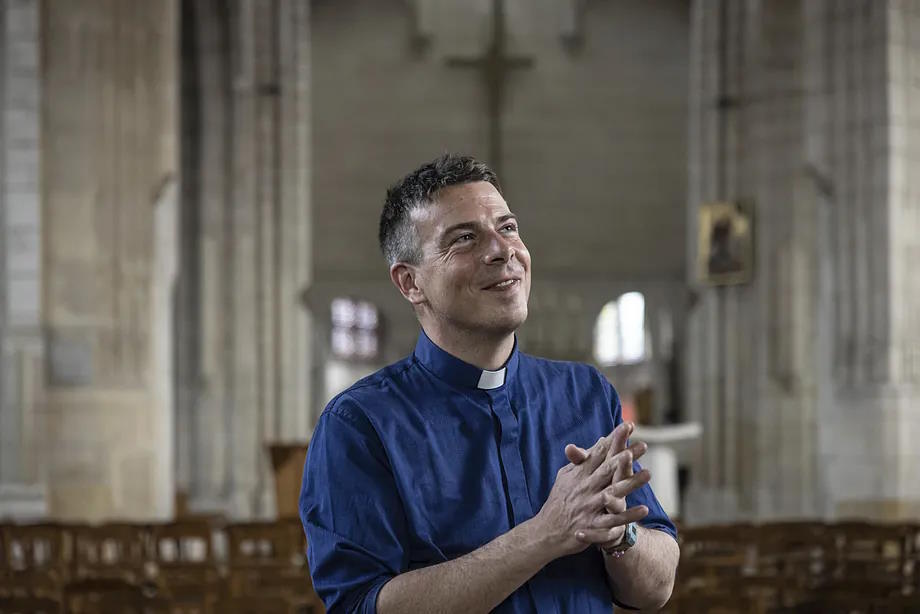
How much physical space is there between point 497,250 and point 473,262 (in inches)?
1.6

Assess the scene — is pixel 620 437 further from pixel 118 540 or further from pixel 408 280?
pixel 118 540

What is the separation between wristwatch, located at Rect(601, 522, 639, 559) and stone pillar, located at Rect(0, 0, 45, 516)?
10.4m

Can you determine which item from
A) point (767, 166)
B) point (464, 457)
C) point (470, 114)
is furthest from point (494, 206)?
point (470, 114)

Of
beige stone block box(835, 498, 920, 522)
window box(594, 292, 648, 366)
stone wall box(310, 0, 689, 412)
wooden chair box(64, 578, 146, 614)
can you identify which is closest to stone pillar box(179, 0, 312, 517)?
stone wall box(310, 0, 689, 412)

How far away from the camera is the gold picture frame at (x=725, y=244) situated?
1834 cm

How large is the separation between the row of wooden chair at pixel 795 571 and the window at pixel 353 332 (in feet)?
62.3

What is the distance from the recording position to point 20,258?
11859 millimetres

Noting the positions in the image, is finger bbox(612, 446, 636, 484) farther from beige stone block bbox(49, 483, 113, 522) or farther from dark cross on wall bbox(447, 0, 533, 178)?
dark cross on wall bbox(447, 0, 533, 178)

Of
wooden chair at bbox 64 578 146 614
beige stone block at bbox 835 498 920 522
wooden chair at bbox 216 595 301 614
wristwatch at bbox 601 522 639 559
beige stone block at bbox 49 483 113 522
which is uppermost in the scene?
wristwatch at bbox 601 522 639 559

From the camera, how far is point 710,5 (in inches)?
775

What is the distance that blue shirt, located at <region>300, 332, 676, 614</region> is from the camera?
2.03 metres

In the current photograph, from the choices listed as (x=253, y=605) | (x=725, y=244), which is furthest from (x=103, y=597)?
(x=725, y=244)

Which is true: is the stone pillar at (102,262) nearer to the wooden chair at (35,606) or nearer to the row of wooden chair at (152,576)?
the row of wooden chair at (152,576)

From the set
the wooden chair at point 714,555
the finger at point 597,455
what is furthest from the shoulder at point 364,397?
the wooden chair at point 714,555
